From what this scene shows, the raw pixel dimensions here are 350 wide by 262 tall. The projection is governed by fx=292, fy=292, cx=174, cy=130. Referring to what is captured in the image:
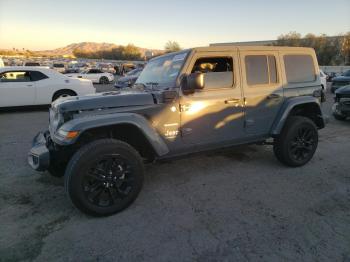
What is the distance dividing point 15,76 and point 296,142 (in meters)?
9.27

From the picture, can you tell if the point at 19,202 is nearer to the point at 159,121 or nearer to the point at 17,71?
the point at 159,121

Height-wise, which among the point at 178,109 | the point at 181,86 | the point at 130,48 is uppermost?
the point at 130,48

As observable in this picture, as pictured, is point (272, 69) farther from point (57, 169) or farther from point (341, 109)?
point (341, 109)

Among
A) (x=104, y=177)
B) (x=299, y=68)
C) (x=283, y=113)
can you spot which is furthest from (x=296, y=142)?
(x=104, y=177)

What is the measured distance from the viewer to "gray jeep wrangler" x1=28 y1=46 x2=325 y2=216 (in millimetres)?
3234

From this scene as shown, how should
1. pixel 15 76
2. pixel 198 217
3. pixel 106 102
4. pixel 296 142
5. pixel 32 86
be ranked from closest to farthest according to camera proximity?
1. pixel 198 217
2. pixel 106 102
3. pixel 296 142
4. pixel 15 76
5. pixel 32 86

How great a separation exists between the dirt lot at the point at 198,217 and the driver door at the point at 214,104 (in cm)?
73

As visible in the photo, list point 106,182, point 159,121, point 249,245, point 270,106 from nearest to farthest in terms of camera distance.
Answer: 1. point 249,245
2. point 106,182
3. point 159,121
4. point 270,106

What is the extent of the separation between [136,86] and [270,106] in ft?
6.74

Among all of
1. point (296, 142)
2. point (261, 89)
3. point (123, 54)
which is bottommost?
point (296, 142)

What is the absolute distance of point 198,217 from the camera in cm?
323

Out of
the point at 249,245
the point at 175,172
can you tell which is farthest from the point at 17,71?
the point at 249,245

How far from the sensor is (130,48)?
113m

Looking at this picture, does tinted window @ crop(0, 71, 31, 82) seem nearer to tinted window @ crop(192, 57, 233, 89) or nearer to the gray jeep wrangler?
the gray jeep wrangler
